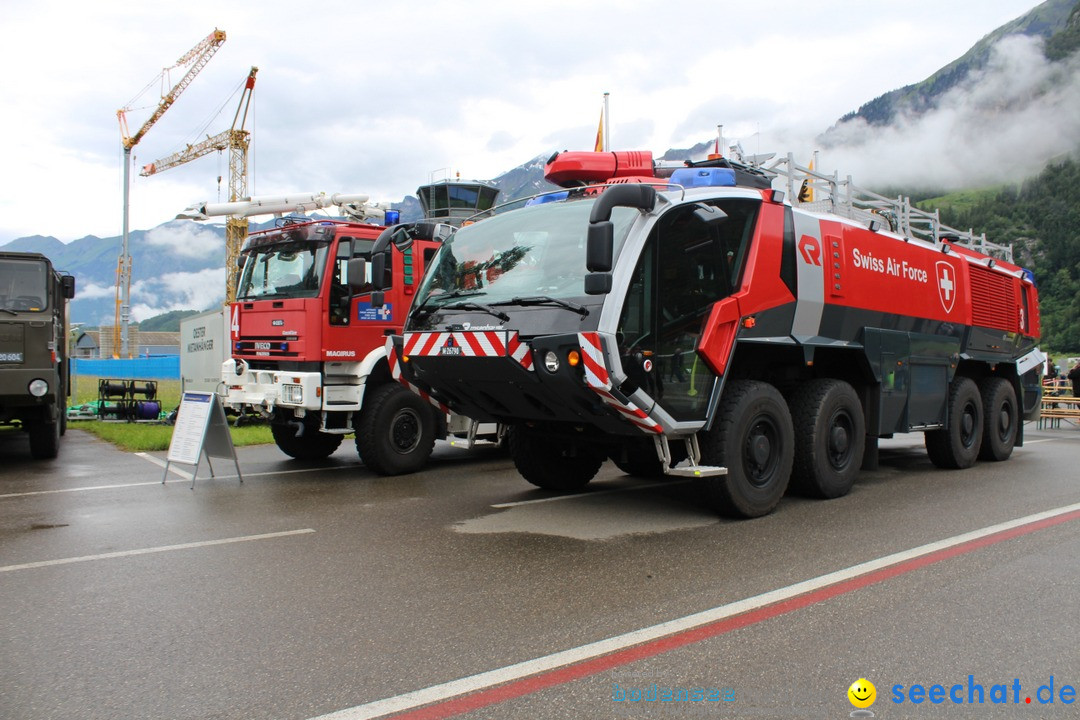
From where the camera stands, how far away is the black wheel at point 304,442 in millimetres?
10812

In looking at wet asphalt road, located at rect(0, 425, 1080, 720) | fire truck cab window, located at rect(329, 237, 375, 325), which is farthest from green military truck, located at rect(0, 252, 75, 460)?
fire truck cab window, located at rect(329, 237, 375, 325)

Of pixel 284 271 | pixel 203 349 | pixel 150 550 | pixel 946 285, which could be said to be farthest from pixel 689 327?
pixel 203 349

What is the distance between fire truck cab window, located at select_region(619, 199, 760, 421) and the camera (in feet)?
19.3

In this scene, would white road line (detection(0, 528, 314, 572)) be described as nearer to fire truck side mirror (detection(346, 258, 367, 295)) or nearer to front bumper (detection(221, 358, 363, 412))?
front bumper (detection(221, 358, 363, 412))

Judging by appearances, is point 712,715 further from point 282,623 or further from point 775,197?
point 775,197

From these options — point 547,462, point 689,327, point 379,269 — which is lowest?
point 547,462

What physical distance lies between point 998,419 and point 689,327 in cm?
677

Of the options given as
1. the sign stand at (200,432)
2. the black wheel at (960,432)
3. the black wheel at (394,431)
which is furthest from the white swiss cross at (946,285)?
the sign stand at (200,432)

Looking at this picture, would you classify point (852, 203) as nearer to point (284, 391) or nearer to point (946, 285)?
point (946, 285)

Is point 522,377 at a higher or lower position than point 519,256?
lower

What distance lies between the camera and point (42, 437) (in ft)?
36.5

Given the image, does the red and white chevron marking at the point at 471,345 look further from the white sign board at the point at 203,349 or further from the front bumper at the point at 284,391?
the white sign board at the point at 203,349

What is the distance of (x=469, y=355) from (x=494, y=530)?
4.66ft

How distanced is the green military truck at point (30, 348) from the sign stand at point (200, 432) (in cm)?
241
